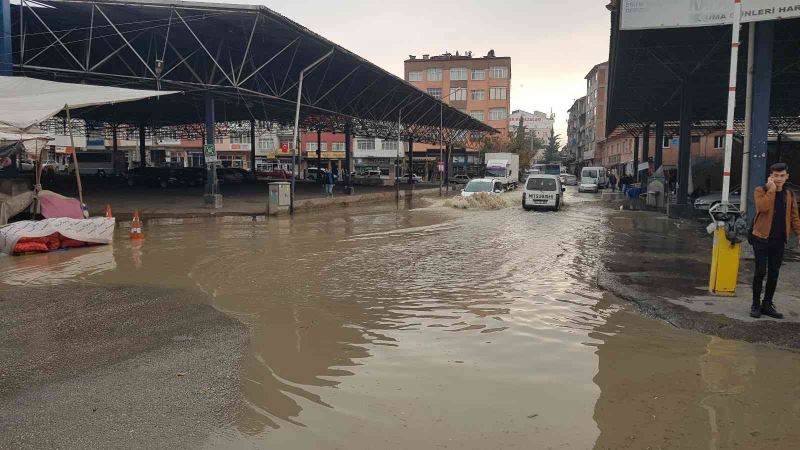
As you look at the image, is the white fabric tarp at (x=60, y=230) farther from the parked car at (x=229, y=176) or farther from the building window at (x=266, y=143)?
the building window at (x=266, y=143)

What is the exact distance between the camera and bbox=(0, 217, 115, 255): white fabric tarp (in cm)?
1251

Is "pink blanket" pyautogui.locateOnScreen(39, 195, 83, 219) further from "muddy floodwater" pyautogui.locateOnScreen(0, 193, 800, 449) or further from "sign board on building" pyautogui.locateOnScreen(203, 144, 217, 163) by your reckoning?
"sign board on building" pyautogui.locateOnScreen(203, 144, 217, 163)

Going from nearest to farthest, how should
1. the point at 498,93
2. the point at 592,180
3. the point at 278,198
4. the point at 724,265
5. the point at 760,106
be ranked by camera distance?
the point at 724,265 < the point at 760,106 < the point at 278,198 < the point at 592,180 < the point at 498,93

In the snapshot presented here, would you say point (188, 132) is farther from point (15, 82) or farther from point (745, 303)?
point (745, 303)

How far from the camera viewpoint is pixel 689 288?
346 inches

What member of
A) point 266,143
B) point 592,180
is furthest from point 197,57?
point 266,143

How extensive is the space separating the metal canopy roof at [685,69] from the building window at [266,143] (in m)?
58.3

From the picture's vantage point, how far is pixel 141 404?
4555mm

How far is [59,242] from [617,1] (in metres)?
15.6

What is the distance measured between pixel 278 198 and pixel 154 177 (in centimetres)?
2088

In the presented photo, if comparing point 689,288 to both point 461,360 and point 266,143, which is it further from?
point 266,143

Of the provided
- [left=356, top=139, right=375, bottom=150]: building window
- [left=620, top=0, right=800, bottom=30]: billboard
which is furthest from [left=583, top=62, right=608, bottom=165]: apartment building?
[left=620, top=0, right=800, bottom=30]: billboard

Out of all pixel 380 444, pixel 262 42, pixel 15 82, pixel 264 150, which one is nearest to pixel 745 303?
pixel 380 444

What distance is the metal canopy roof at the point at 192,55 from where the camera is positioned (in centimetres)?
2244
